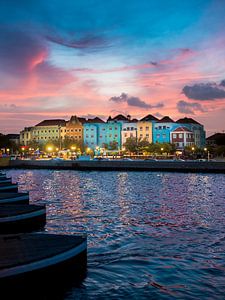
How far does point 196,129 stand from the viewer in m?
143

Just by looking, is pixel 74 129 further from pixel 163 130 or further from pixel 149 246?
pixel 149 246

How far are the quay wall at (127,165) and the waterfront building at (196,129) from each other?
198 feet

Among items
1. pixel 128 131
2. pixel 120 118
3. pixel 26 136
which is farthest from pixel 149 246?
pixel 26 136

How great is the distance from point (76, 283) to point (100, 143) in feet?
441

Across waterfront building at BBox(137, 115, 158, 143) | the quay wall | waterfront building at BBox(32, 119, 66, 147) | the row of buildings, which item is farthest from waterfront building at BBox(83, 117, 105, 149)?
the quay wall

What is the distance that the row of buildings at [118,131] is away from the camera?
443ft

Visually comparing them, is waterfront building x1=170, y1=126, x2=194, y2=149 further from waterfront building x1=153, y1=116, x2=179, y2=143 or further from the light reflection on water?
the light reflection on water

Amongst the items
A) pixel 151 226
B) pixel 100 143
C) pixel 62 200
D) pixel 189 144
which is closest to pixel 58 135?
pixel 100 143

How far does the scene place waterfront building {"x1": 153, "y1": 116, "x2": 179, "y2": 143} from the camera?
135 meters

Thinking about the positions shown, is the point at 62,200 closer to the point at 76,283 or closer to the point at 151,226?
the point at 151,226

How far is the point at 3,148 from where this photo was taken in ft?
456

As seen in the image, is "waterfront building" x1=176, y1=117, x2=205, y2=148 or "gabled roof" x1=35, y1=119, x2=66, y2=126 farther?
"gabled roof" x1=35, y1=119, x2=66, y2=126

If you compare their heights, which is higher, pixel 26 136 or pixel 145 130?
pixel 145 130

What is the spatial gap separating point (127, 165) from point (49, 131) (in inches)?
3291
